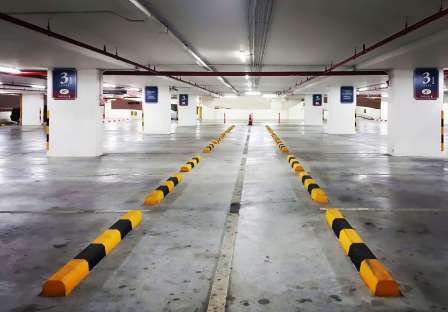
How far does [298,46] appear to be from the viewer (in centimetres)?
1130

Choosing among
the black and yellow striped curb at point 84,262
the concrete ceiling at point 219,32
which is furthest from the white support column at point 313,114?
the black and yellow striped curb at point 84,262

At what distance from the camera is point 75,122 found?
13.9 m

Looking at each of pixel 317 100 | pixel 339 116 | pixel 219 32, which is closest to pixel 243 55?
pixel 219 32

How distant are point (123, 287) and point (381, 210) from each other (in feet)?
13.4

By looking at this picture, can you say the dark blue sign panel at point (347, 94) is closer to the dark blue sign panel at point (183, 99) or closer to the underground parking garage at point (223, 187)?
the underground parking garage at point (223, 187)

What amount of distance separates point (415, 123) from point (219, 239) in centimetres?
1092

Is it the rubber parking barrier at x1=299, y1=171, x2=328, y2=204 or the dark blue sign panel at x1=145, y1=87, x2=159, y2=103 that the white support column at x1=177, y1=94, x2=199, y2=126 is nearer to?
the dark blue sign panel at x1=145, y1=87, x2=159, y2=103

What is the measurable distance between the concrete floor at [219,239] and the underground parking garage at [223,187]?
2cm

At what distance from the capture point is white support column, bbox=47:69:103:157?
45.5ft

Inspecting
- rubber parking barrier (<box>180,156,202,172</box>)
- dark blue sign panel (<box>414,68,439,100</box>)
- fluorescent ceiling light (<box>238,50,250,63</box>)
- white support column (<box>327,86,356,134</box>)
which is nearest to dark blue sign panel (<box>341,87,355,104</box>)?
white support column (<box>327,86,356,134</box>)

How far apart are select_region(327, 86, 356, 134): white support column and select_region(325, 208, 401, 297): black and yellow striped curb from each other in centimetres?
2089

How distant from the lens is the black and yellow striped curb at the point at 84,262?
3426 millimetres

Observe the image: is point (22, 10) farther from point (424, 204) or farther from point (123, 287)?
point (424, 204)

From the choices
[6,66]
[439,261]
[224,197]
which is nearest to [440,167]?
[224,197]
